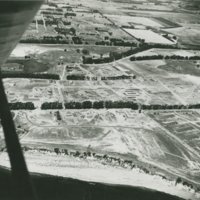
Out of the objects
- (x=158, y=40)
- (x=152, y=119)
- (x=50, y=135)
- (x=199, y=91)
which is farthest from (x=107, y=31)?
(x=50, y=135)

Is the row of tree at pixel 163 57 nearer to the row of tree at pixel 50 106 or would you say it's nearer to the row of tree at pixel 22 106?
the row of tree at pixel 50 106

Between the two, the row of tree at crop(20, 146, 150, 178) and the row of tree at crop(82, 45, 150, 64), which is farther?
the row of tree at crop(82, 45, 150, 64)

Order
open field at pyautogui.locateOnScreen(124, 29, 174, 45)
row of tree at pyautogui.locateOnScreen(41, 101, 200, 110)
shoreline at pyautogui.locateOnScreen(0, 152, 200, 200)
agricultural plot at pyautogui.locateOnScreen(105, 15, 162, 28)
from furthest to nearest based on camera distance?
agricultural plot at pyautogui.locateOnScreen(105, 15, 162, 28) → open field at pyautogui.locateOnScreen(124, 29, 174, 45) → row of tree at pyautogui.locateOnScreen(41, 101, 200, 110) → shoreline at pyautogui.locateOnScreen(0, 152, 200, 200)

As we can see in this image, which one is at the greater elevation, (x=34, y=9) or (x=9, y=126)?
(x=34, y=9)

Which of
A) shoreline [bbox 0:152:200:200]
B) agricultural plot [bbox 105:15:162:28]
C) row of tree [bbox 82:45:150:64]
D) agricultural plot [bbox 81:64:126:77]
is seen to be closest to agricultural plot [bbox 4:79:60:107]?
agricultural plot [bbox 81:64:126:77]

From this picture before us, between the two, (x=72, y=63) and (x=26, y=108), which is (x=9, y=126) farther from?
(x=72, y=63)

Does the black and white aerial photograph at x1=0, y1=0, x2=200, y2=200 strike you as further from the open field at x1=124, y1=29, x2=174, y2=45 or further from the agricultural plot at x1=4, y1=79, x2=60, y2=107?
the open field at x1=124, y1=29, x2=174, y2=45

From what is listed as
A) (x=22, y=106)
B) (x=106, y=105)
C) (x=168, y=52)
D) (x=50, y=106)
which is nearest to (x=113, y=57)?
(x=168, y=52)

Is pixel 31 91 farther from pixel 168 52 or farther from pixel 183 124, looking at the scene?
pixel 168 52

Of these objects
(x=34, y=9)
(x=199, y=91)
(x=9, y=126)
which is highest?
(x=34, y=9)
